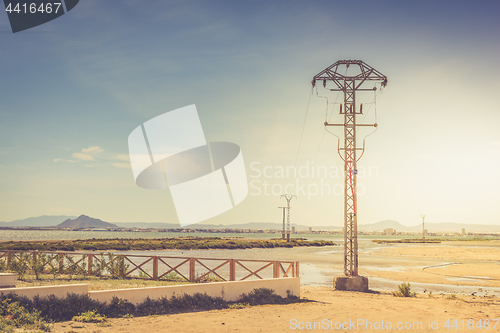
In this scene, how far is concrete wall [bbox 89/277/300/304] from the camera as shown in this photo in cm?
1179

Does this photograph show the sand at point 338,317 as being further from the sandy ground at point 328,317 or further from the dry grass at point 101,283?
the dry grass at point 101,283

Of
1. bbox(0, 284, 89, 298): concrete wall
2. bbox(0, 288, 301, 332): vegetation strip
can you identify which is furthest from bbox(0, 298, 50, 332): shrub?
bbox(0, 284, 89, 298): concrete wall

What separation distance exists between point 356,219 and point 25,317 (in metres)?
14.9

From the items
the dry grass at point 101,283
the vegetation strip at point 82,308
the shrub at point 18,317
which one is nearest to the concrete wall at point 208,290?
the vegetation strip at point 82,308

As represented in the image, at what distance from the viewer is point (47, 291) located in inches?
426

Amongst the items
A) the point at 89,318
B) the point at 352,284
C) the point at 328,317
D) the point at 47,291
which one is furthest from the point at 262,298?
the point at 47,291

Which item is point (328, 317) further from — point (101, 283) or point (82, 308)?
point (101, 283)

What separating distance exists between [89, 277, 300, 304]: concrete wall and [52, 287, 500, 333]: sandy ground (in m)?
0.95

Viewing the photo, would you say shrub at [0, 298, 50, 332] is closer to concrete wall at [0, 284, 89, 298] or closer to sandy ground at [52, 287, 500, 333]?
concrete wall at [0, 284, 89, 298]

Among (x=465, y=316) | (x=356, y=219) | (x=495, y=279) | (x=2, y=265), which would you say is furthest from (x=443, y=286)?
(x=2, y=265)

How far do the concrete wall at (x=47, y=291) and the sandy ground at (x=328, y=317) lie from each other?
118cm

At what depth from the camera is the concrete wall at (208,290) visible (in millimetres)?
11793

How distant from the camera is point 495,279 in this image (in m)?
27.1

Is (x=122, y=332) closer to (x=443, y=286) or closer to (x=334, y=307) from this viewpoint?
(x=334, y=307)
